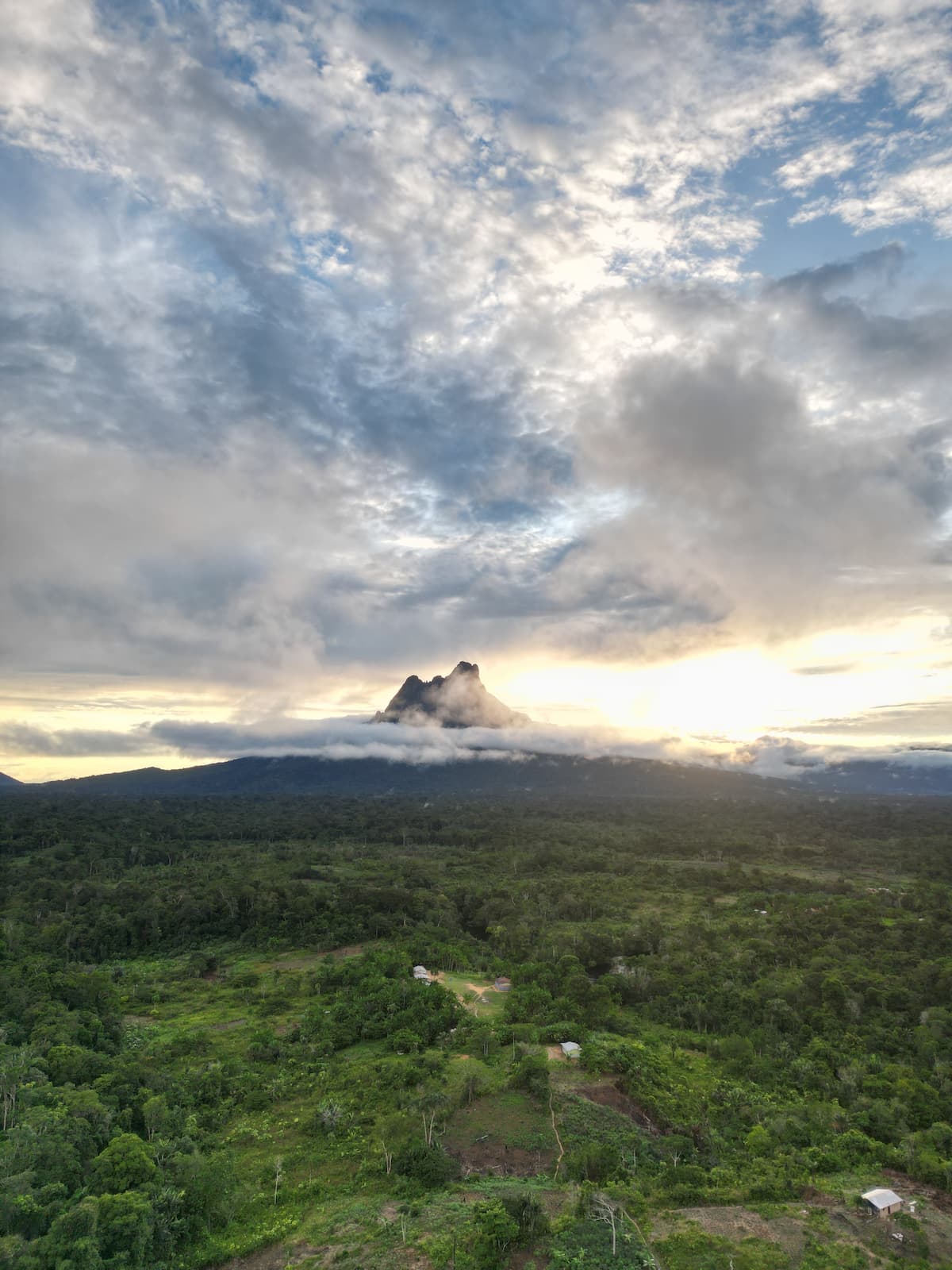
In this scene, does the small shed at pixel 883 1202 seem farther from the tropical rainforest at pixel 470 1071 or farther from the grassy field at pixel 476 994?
the grassy field at pixel 476 994

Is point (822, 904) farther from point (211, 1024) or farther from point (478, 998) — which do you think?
point (211, 1024)

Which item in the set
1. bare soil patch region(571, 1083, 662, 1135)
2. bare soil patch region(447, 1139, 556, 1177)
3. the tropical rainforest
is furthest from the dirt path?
bare soil patch region(571, 1083, 662, 1135)

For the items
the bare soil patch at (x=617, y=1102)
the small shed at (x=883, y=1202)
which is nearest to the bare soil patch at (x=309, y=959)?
the bare soil patch at (x=617, y=1102)

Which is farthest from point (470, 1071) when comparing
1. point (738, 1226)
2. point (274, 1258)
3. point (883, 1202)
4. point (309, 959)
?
point (309, 959)

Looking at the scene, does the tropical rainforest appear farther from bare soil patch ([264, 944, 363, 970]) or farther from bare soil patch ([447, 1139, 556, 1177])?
bare soil patch ([264, 944, 363, 970])

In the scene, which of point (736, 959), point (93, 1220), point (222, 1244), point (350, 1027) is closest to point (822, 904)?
point (736, 959)
